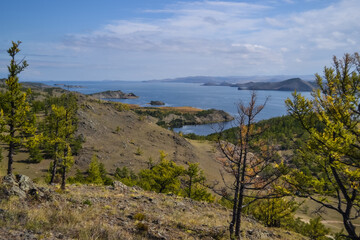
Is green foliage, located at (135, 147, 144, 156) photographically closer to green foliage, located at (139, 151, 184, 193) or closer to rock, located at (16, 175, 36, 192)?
green foliage, located at (139, 151, 184, 193)

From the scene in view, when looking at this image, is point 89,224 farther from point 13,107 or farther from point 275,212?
point 275,212

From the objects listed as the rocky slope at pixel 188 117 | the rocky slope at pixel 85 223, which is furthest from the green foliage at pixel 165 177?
the rocky slope at pixel 188 117

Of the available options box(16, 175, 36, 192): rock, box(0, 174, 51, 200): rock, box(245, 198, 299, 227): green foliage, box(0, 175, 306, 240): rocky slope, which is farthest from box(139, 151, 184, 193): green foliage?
box(16, 175, 36, 192): rock

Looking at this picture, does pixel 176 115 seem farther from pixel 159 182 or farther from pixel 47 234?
pixel 47 234

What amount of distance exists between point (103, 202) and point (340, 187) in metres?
13.7

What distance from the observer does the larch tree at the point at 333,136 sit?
30.3ft

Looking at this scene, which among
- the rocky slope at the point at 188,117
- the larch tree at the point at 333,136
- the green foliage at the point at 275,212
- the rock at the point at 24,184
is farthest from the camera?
the rocky slope at the point at 188,117

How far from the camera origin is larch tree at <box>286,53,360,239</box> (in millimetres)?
9242

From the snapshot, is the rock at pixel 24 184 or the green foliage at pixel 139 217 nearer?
the rock at pixel 24 184

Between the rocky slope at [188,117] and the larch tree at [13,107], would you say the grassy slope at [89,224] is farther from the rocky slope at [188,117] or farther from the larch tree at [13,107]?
the rocky slope at [188,117]

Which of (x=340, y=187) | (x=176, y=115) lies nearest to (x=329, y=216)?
(x=340, y=187)

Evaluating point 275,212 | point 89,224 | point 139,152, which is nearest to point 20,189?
point 89,224

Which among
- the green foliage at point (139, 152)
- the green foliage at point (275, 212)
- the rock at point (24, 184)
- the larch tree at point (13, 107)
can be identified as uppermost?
the larch tree at point (13, 107)

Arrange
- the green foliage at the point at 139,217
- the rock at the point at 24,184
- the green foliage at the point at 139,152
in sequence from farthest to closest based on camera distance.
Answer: the green foliage at the point at 139,152 < the green foliage at the point at 139,217 < the rock at the point at 24,184
